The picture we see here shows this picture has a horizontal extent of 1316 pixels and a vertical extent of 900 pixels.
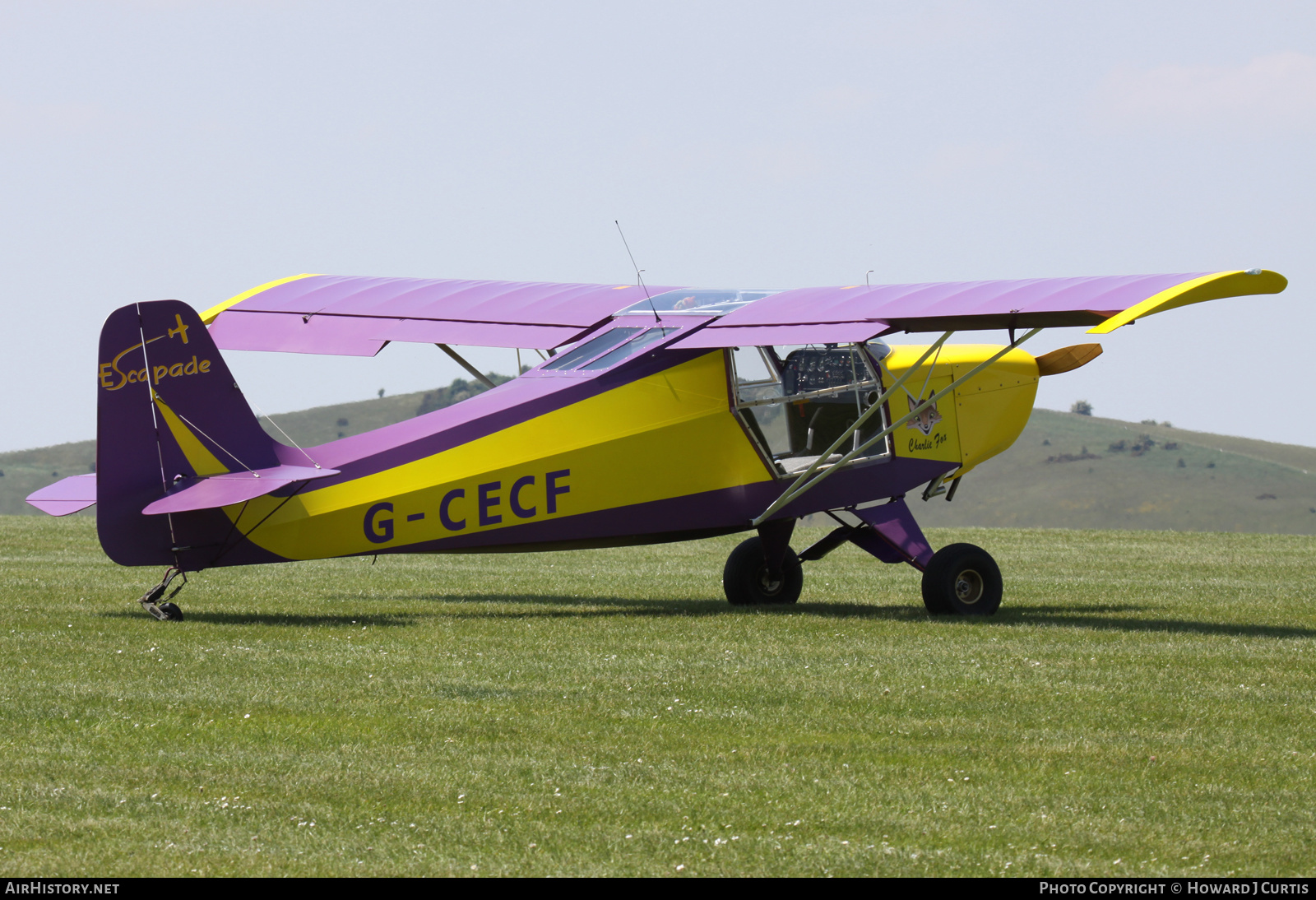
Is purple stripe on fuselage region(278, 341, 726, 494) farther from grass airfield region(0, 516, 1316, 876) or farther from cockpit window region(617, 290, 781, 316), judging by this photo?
grass airfield region(0, 516, 1316, 876)

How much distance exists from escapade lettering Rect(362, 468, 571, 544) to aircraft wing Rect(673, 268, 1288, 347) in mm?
1699

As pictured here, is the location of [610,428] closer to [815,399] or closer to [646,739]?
[815,399]

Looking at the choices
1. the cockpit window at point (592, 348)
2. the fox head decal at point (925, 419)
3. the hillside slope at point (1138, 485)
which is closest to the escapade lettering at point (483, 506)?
the cockpit window at point (592, 348)

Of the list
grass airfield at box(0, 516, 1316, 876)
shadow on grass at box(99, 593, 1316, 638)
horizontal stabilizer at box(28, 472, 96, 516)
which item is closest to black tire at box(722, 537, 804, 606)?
shadow on grass at box(99, 593, 1316, 638)

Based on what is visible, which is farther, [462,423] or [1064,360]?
[1064,360]

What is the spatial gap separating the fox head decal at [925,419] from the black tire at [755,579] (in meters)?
1.67

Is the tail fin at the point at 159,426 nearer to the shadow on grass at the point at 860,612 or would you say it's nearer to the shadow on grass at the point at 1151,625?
the shadow on grass at the point at 860,612

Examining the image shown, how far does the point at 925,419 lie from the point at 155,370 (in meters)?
6.80

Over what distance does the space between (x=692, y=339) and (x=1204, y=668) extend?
16.0 ft

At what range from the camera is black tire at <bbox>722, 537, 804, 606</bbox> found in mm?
14438

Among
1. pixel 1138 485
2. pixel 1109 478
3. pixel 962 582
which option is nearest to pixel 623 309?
pixel 962 582

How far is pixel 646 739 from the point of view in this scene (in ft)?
25.3

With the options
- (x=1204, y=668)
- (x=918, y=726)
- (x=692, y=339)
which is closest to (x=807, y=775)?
(x=918, y=726)

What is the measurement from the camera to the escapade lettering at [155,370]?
11.1 metres
